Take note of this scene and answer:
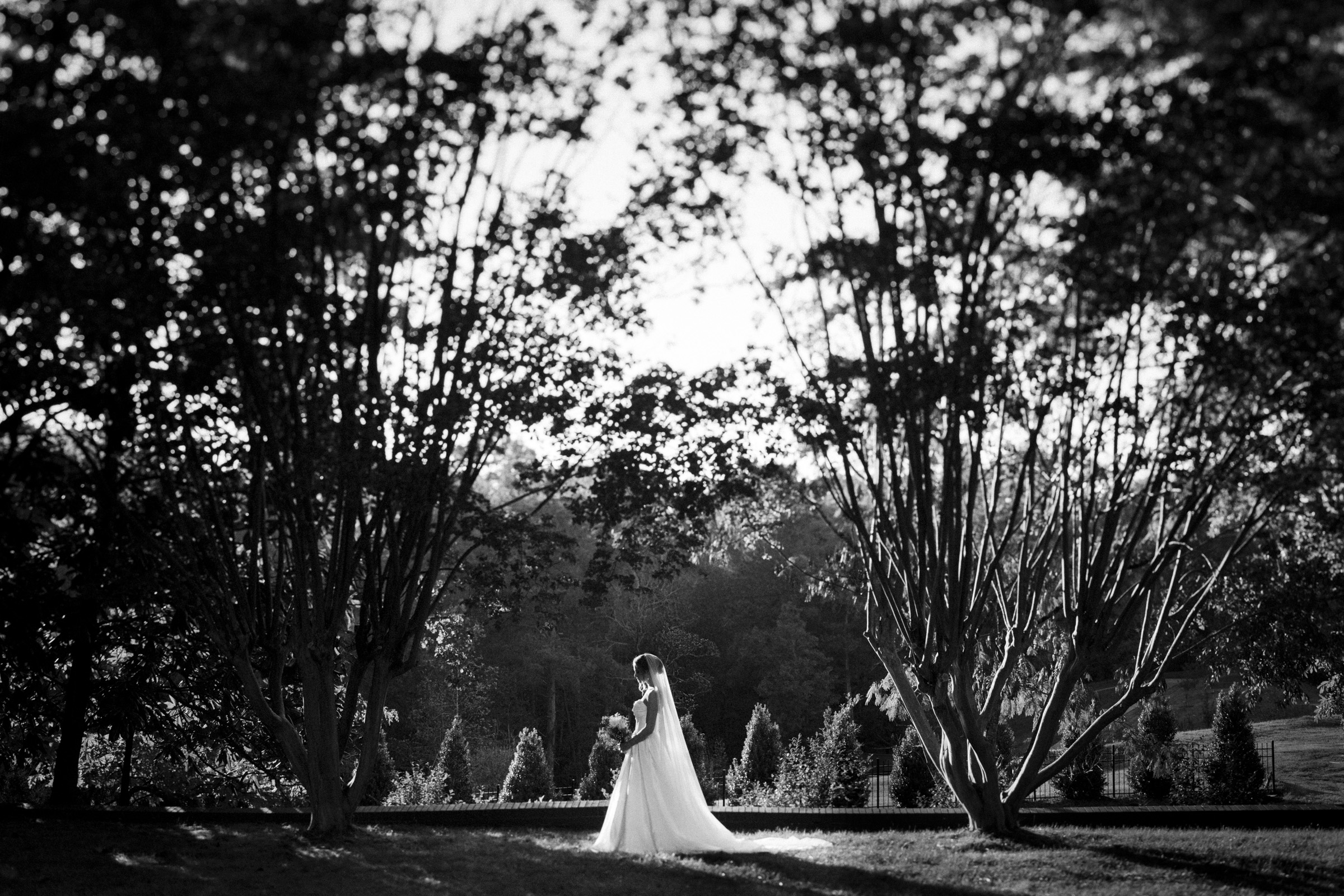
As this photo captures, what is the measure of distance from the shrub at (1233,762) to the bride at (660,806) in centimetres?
1020

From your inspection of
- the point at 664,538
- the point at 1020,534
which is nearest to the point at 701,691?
the point at 1020,534

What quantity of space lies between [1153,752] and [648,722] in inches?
590

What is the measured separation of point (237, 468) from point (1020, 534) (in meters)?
13.4

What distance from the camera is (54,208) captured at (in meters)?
6.93

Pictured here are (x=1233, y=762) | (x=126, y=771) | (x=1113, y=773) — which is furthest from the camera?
(x=1113, y=773)

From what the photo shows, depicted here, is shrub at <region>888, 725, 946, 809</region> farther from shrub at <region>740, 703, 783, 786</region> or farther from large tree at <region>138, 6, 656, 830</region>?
large tree at <region>138, 6, 656, 830</region>

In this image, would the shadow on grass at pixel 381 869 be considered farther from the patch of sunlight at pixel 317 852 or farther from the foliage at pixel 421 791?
the foliage at pixel 421 791

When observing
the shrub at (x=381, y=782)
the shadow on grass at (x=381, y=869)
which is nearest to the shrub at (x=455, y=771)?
the shrub at (x=381, y=782)

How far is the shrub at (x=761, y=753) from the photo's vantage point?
24.5 m

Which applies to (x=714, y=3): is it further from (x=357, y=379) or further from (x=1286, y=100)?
(x=357, y=379)

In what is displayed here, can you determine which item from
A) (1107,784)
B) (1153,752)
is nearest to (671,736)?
(1153,752)

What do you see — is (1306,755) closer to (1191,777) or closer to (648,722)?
(1191,777)

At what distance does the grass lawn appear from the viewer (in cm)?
894

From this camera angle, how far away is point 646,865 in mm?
10164
